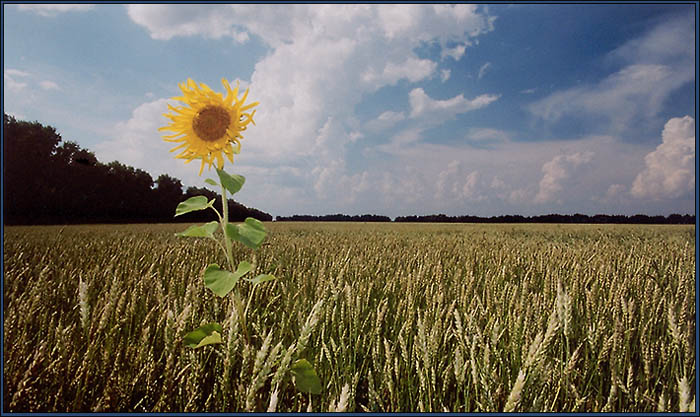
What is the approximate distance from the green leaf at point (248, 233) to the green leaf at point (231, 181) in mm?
102

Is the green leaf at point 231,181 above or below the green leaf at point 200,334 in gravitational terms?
above

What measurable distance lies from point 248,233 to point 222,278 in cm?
14

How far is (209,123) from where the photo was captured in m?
1.02

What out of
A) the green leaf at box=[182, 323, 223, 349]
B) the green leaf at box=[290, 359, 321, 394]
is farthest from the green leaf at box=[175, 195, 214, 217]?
the green leaf at box=[290, 359, 321, 394]

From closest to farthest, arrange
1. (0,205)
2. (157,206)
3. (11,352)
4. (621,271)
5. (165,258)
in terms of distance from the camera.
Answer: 1. (0,205)
2. (11,352)
3. (621,271)
4. (165,258)
5. (157,206)

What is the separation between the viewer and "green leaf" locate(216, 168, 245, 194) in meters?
0.97

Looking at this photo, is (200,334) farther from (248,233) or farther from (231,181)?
(231,181)

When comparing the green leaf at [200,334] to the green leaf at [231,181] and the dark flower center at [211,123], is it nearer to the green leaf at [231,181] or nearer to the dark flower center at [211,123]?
the green leaf at [231,181]

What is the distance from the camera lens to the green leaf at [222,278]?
3.12ft

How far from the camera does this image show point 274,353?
30.0 inches

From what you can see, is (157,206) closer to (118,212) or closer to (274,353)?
(118,212)

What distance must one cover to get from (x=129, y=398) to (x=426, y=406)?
0.83 metres

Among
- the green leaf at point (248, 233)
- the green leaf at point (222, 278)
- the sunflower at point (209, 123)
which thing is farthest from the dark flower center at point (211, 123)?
the green leaf at point (222, 278)

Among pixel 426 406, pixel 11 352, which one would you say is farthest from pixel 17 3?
pixel 426 406
